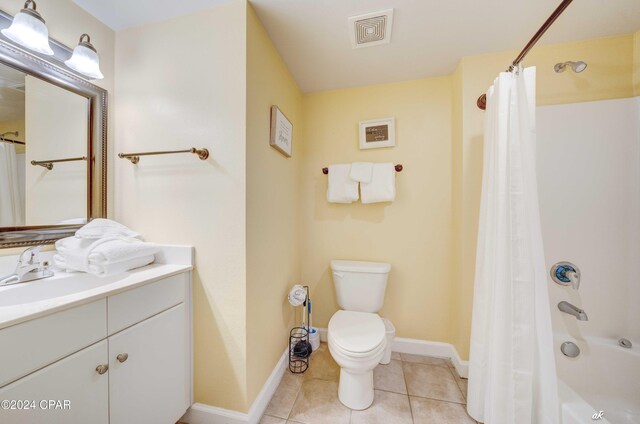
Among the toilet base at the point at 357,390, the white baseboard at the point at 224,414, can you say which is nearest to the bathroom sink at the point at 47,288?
the white baseboard at the point at 224,414

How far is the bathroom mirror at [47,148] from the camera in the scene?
0.93 meters

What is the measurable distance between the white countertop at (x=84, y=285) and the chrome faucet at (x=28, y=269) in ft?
0.09

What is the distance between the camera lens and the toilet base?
1.22 metres

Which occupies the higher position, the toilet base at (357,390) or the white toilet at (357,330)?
the white toilet at (357,330)

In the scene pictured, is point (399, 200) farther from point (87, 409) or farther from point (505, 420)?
point (87, 409)

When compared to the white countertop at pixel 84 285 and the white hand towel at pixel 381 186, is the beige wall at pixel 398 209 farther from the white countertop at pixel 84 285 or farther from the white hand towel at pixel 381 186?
the white countertop at pixel 84 285

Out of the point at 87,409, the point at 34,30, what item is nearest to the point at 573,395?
the point at 87,409

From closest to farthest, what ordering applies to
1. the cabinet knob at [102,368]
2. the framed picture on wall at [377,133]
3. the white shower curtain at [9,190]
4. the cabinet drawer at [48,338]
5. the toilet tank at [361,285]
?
the cabinet drawer at [48,338], the cabinet knob at [102,368], the white shower curtain at [9,190], the toilet tank at [361,285], the framed picture on wall at [377,133]

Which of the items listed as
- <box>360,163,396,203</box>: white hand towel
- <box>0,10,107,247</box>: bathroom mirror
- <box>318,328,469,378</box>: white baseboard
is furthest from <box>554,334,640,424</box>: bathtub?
<box>0,10,107,247</box>: bathroom mirror

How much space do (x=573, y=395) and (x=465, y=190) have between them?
108 cm

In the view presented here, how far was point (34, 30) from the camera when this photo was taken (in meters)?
0.86

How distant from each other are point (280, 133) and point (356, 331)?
128cm

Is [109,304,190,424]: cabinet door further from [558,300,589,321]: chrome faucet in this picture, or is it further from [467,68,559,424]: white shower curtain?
[558,300,589,321]: chrome faucet

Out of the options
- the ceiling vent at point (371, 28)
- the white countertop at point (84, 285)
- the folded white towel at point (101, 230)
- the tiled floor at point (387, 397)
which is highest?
the ceiling vent at point (371, 28)
